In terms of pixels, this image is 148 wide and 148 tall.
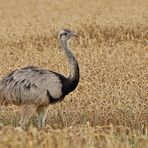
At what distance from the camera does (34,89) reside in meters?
9.10

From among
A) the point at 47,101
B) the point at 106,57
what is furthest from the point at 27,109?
the point at 106,57

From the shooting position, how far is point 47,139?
5.75 metres

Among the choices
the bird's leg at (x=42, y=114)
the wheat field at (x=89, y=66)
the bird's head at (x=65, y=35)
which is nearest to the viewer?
the wheat field at (x=89, y=66)

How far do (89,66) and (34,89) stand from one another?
4147 mm

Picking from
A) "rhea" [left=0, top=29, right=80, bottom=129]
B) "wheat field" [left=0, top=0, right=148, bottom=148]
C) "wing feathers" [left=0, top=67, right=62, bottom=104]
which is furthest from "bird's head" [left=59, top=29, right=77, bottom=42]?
"wheat field" [left=0, top=0, right=148, bottom=148]

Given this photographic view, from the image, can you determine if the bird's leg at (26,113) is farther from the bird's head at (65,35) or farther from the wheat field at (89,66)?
the bird's head at (65,35)

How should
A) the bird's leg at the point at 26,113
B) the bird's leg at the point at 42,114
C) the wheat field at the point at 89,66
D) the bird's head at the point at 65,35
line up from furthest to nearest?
the bird's head at the point at 65,35 < the bird's leg at the point at 42,114 < the bird's leg at the point at 26,113 < the wheat field at the point at 89,66

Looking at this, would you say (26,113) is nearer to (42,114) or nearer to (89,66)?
(42,114)

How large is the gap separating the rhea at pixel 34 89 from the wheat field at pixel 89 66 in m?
0.39

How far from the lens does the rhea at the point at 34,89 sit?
29.7ft

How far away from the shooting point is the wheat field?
613cm

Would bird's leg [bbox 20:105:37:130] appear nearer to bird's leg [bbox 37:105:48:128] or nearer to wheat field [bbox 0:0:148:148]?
bird's leg [bbox 37:105:48:128]

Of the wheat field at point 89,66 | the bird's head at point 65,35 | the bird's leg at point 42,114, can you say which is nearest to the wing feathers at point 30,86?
the bird's leg at point 42,114

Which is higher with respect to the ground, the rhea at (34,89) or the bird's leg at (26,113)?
the rhea at (34,89)
